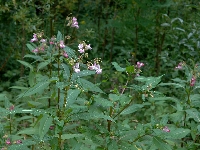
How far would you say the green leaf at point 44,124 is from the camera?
1468 millimetres

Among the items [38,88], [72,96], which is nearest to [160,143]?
[72,96]

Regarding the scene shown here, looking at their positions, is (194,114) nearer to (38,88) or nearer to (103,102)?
(103,102)

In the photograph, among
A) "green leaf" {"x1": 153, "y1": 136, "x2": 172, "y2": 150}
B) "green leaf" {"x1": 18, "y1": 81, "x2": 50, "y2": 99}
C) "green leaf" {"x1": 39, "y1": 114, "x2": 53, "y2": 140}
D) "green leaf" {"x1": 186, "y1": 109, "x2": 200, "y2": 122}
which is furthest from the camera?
"green leaf" {"x1": 186, "y1": 109, "x2": 200, "y2": 122}

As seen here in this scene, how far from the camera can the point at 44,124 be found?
1497 millimetres

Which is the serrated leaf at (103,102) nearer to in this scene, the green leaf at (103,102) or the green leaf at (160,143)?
the green leaf at (103,102)

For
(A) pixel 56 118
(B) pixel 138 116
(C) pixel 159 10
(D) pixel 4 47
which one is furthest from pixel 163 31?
(A) pixel 56 118

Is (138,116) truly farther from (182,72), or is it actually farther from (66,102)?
(66,102)

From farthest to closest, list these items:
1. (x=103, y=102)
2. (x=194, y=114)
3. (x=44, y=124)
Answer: (x=194, y=114) < (x=103, y=102) < (x=44, y=124)

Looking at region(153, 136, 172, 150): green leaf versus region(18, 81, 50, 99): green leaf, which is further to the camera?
region(153, 136, 172, 150): green leaf

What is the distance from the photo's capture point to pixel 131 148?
1719 mm

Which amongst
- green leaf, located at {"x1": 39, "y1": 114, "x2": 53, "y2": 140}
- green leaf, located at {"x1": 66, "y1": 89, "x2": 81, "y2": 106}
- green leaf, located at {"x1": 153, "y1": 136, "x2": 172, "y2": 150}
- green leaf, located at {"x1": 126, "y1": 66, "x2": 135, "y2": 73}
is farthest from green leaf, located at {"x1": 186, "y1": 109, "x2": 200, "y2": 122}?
green leaf, located at {"x1": 39, "y1": 114, "x2": 53, "y2": 140}

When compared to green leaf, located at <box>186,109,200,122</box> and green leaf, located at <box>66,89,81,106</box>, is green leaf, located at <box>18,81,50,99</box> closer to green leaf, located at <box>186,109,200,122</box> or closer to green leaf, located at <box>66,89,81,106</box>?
green leaf, located at <box>66,89,81,106</box>

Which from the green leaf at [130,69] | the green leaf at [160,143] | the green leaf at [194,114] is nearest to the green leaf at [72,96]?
the green leaf at [130,69]

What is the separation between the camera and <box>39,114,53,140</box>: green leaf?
147 cm
